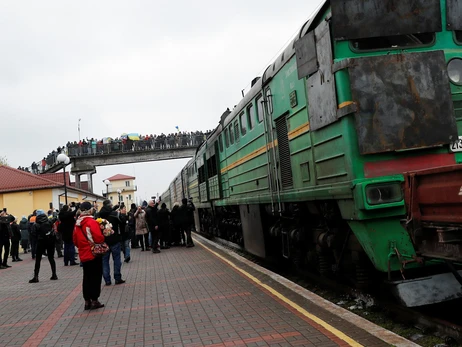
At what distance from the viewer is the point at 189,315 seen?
722cm

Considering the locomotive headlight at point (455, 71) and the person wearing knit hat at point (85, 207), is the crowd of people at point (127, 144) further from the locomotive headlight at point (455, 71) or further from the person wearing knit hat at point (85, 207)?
the locomotive headlight at point (455, 71)

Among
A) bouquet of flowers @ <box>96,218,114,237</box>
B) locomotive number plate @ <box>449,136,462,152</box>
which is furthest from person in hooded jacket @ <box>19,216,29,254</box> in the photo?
locomotive number plate @ <box>449,136,462,152</box>

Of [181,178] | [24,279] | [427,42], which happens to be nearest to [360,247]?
[427,42]

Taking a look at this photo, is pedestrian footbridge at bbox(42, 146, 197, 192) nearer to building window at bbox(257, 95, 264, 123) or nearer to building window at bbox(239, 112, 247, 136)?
building window at bbox(239, 112, 247, 136)

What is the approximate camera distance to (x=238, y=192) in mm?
13523

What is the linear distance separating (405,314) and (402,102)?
2602 mm

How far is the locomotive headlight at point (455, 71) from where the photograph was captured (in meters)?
6.34

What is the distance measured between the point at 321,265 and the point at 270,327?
244 centimetres

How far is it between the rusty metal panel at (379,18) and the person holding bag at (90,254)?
4799 mm

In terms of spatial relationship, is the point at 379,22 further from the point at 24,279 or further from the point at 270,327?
the point at 24,279

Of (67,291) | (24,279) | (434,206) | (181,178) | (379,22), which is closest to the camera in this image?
(434,206)

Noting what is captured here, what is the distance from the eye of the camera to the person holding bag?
27.1 feet

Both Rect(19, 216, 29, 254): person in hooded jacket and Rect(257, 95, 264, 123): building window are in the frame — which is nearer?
Rect(257, 95, 264, 123): building window

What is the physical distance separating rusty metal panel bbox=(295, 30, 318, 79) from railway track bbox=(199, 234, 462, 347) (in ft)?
10.8
